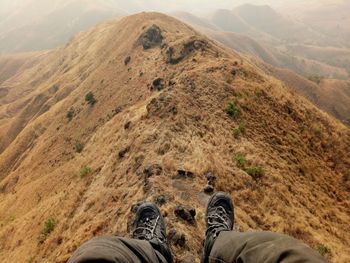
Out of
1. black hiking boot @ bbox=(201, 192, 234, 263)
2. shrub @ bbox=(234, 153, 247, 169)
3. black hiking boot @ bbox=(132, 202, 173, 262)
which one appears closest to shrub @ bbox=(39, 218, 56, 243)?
shrub @ bbox=(234, 153, 247, 169)

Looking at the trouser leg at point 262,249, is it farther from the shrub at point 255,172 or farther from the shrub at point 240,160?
the shrub at point 240,160

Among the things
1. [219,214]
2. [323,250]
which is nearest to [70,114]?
[323,250]

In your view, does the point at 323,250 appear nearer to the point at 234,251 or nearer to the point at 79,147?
the point at 234,251

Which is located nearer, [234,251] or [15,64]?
[234,251]

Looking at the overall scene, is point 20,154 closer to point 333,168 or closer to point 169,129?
point 169,129

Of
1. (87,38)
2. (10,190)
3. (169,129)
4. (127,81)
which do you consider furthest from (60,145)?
(87,38)
